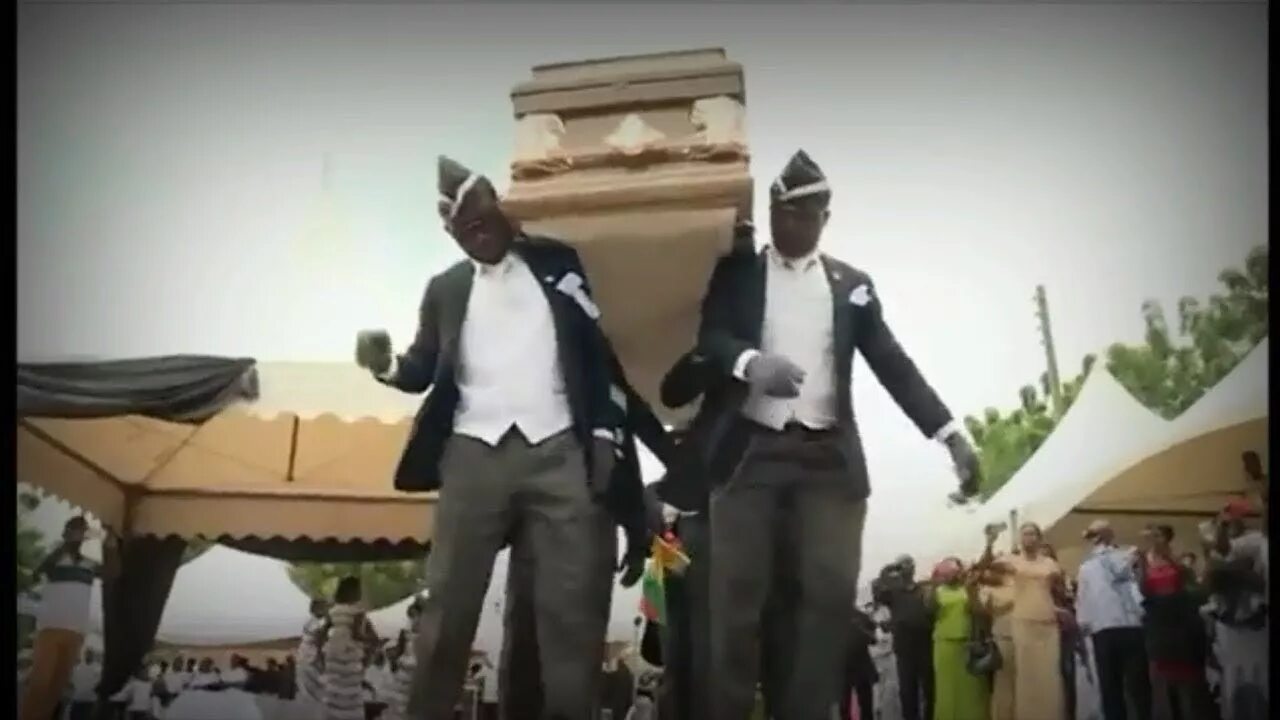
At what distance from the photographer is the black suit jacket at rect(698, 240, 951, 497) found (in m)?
3.68

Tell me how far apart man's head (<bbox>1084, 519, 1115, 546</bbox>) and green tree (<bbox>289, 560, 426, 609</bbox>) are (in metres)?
1.44

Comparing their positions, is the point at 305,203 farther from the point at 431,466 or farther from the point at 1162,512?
the point at 1162,512

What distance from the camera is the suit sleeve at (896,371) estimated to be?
3.71 m

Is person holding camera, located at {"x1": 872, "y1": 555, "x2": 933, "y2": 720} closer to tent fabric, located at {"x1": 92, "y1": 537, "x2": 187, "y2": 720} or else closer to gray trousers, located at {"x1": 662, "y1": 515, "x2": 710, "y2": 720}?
gray trousers, located at {"x1": 662, "y1": 515, "x2": 710, "y2": 720}

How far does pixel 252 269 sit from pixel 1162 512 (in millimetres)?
2075

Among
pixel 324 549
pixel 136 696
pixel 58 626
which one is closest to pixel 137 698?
pixel 136 696

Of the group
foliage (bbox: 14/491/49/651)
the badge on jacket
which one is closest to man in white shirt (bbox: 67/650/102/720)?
foliage (bbox: 14/491/49/651)

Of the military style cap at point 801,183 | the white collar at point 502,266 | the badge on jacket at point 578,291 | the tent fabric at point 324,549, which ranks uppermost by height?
the military style cap at point 801,183

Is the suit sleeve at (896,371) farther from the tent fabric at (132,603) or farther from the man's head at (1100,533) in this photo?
the tent fabric at (132,603)

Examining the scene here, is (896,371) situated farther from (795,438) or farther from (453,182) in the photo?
(453,182)

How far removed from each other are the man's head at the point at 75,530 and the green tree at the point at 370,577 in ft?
1.54

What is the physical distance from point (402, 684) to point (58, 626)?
2.53 ft

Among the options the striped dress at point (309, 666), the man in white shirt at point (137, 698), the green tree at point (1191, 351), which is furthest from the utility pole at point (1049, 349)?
the man in white shirt at point (137, 698)

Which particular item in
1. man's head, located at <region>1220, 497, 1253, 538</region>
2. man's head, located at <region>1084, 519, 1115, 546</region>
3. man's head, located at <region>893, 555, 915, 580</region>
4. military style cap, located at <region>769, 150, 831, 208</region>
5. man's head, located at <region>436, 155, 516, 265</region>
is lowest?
man's head, located at <region>893, 555, 915, 580</region>
